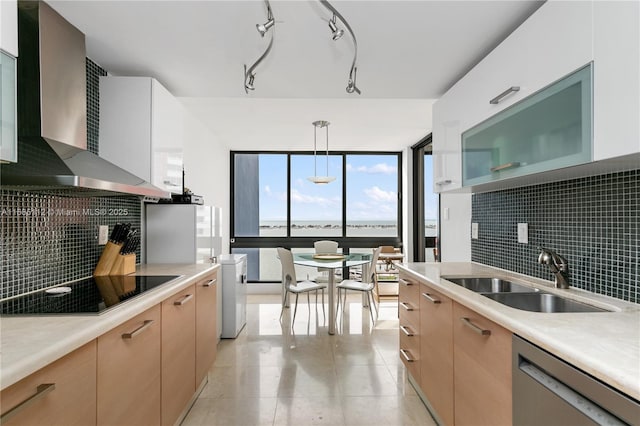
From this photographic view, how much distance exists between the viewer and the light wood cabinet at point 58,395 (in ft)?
2.73

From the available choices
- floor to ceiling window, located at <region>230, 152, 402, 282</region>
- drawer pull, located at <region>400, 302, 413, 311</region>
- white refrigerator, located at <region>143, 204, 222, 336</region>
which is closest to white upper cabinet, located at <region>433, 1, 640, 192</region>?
drawer pull, located at <region>400, 302, 413, 311</region>

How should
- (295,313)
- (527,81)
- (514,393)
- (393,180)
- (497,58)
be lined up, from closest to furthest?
(514,393)
(527,81)
(497,58)
(295,313)
(393,180)

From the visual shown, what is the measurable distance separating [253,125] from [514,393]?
3.83 metres

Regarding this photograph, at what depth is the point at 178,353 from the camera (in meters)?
1.85

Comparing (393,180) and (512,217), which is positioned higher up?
(393,180)

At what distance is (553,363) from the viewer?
3.19 ft

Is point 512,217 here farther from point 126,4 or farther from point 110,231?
point 110,231

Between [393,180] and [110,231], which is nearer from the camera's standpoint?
[110,231]

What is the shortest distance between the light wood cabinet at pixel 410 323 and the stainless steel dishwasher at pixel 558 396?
1.07m

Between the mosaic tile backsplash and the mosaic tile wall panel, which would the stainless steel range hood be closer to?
the mosaic tile wall panel

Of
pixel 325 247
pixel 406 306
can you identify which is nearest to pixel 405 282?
pixel 406 306

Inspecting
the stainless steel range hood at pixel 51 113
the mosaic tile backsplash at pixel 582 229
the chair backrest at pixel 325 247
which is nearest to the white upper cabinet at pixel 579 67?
the mosaic tile backsplash at pixel 582 229

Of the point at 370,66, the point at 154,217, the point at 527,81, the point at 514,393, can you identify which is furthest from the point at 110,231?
the point at 527,81

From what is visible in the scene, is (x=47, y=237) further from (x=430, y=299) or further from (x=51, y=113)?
(x=430, y=299)
